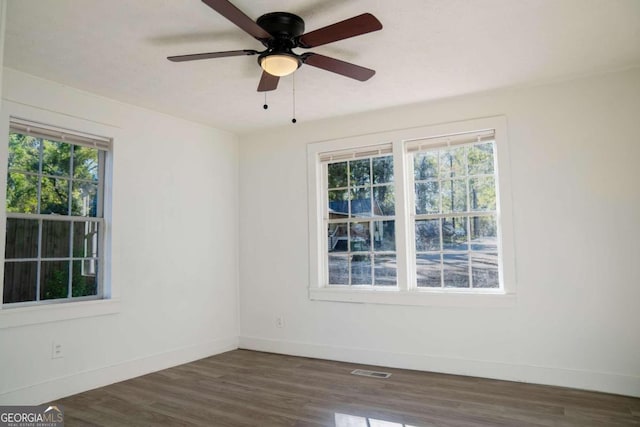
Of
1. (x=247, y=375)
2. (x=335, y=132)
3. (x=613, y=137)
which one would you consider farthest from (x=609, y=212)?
(x=247, y=375)

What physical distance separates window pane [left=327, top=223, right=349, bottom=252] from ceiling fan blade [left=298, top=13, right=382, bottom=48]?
2632 millimetres

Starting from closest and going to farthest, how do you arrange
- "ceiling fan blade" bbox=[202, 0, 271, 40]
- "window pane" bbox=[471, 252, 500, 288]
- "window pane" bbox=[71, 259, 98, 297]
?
1. "ceiling fan blade" bbox=[202, 0, 271, 40]
2. "window pane" bbox=[71, 259, 98, 297]
3. "window pane" bbox=[471, 252, 500, 288]

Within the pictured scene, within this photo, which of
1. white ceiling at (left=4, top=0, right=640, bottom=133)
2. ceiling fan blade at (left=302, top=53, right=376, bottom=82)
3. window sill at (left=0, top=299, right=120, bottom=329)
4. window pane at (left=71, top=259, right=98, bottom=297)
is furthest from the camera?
window pane at (left=71, top=259, right=98, bottom=297)

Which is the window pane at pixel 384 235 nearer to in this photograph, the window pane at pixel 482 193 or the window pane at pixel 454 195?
the window pane at pixel 454 195

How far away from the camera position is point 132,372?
13.8ft

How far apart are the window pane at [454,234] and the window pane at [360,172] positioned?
99 centimetres

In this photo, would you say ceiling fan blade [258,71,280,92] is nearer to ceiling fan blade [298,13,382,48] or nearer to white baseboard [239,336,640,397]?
ceiling fan blade [298,13,382,48]

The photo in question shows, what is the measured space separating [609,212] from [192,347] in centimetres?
428

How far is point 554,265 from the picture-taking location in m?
3.88

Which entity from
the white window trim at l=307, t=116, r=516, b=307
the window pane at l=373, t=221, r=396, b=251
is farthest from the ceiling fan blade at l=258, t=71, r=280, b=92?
the window pane at l=373, t=221, r=396, b=251

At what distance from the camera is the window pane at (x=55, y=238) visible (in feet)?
12.3

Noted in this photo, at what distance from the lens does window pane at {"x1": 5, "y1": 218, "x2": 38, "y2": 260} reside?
3.52m

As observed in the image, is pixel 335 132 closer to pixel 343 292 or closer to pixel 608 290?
pixel 343 292

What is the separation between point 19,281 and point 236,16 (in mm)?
2831
